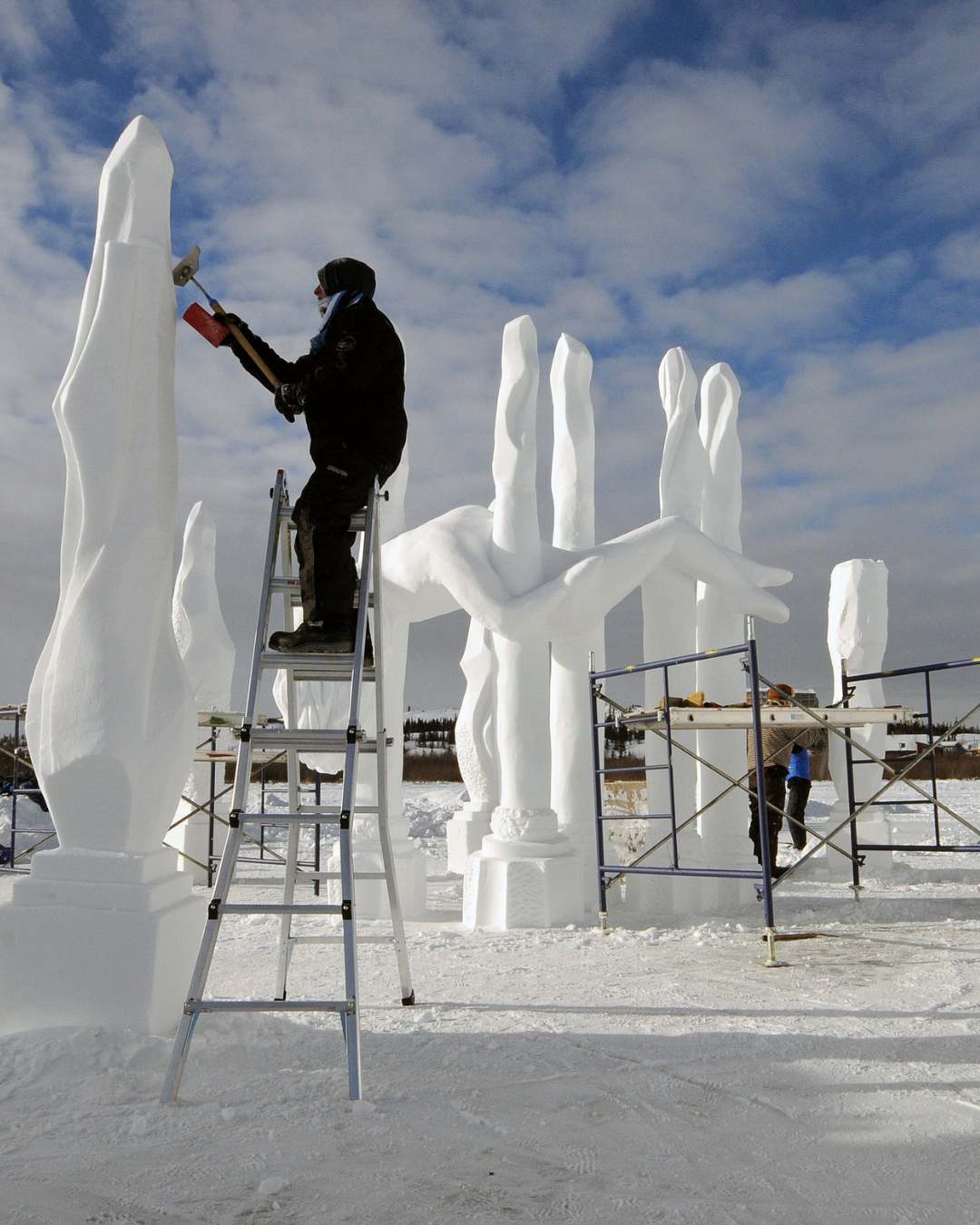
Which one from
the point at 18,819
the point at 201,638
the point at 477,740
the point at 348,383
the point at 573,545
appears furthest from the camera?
the point at 18,819

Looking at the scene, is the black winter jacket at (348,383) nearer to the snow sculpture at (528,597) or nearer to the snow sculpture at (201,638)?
the snow sculpture at (528,597)

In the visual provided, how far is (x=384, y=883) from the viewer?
325 inches

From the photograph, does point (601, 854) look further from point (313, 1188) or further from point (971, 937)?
point (313, 1188)

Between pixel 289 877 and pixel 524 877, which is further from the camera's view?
pixel 524 877

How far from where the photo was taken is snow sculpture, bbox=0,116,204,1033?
406cm

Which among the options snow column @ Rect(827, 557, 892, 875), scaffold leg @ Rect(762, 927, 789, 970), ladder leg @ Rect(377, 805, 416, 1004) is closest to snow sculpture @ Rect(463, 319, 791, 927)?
scaffold leg @ Rect(762, 927, 789, 970)

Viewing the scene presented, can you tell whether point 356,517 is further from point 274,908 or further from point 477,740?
point 477,740

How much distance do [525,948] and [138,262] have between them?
184 inches

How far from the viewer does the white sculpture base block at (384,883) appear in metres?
8.05

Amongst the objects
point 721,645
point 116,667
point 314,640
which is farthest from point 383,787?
point 721,645

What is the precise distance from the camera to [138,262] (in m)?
4.54

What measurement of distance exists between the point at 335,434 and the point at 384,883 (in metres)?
5.01

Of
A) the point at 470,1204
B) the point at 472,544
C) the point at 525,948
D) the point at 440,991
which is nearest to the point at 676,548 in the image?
the point at 472,544

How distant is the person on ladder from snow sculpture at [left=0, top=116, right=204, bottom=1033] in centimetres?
66
